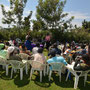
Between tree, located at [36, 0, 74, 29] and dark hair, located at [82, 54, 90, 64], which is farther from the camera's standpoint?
tree, located at [36, 0, 74, 29]

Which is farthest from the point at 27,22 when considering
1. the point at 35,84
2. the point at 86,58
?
the point at 86,58

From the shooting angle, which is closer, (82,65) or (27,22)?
(82,65)

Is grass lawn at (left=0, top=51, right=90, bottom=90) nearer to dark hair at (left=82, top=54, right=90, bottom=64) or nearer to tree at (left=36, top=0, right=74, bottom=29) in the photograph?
Result: dark hair at (left=82, top=54, right=90, bottom=64)

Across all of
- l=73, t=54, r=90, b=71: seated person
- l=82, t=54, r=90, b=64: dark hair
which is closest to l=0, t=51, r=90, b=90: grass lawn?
l=73, t=54, r=90, b=71: seated person

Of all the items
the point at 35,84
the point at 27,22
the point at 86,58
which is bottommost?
the point at 35,84

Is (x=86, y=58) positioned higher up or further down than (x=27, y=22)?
further down

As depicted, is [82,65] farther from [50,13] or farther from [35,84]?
[50,13]

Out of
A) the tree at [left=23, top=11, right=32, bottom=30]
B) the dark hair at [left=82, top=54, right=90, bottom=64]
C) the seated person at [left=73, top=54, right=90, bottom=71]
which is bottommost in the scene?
the seated person at [left=73, top=54, right=90, bottom=71]

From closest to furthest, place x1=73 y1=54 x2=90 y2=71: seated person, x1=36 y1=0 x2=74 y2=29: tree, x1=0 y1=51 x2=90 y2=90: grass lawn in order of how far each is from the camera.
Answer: x1=73 y1=54 x2=90 y2=71: seated person → x1=0 y1=51 x2=90 y2=90: grass lawn → x1=36 y1=0 x2=74 y2=29: tree

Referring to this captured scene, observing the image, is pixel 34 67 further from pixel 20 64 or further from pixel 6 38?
pixel 6 38

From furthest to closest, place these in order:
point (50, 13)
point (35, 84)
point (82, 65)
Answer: point (50, 13) → point (35, 84) → point (82, 65)

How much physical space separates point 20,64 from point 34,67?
1.89 ft

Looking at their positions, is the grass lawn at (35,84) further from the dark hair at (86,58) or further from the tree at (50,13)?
the tree at (50,13)

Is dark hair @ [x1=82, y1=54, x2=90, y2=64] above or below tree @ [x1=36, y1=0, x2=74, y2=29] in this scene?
below
